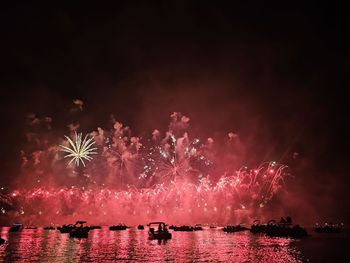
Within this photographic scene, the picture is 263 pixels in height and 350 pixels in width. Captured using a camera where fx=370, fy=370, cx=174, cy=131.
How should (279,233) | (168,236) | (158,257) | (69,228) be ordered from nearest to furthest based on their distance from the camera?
(158,257)
(168,236)
(279,233)
(69,228)

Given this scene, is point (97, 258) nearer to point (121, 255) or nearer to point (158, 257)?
point (121, 255)

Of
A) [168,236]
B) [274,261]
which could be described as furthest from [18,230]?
[274,261]

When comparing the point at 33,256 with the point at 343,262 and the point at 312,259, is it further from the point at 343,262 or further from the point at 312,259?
the point at 343,262

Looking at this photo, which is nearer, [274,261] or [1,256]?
[274,261]

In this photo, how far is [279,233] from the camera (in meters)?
96.9

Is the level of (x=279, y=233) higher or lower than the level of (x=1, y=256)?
higher

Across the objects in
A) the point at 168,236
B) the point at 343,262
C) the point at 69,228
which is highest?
the point at 69,228

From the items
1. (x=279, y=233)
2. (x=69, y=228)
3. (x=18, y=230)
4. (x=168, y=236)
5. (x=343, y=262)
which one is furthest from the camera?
(x=18, y=230)

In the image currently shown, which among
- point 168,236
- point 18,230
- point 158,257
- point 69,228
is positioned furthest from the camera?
point 18,230

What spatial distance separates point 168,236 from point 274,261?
40.7 metres

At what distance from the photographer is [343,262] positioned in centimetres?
4391

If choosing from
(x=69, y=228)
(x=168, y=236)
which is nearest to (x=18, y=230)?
(x=69, y=228)

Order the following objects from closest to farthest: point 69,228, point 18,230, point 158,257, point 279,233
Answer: point 158,257
point 279,233
point 69,228
point 18,230

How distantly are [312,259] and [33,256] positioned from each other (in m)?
36.1
